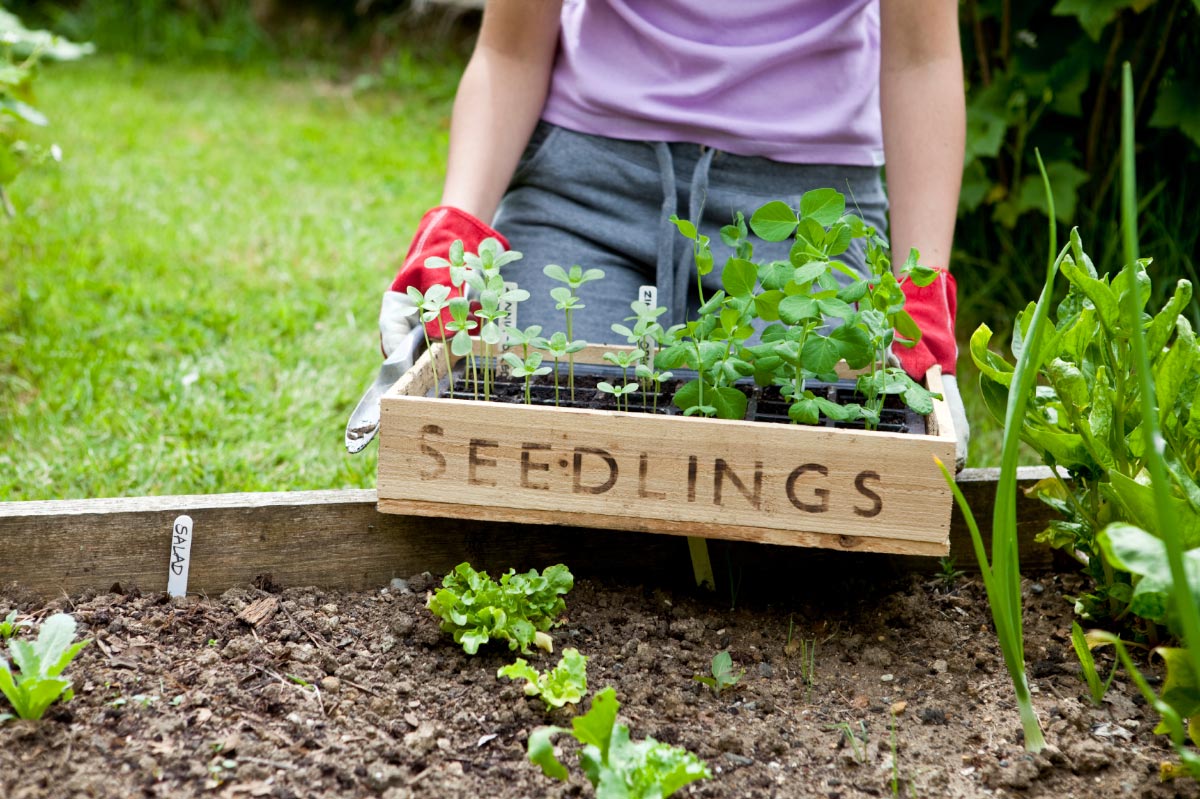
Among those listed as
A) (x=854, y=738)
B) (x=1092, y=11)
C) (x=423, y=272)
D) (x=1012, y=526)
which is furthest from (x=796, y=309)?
(x=1092, y=11)

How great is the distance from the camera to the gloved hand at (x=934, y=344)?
1526 millimetres

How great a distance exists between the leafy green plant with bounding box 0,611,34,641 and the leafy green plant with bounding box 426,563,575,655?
449 mm

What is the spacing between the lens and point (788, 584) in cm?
155

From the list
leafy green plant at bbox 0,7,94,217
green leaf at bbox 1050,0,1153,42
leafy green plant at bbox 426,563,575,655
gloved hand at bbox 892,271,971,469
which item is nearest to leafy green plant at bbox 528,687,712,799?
leafy green plant at bbox 426,563,575,655

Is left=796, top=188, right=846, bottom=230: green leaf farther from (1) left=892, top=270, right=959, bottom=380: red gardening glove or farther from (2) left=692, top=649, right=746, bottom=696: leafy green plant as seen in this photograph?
(2) left=692, top=649, right=746, bottom=696: leafy green plant

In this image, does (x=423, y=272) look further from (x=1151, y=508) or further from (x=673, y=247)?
(x=1151, y=508)

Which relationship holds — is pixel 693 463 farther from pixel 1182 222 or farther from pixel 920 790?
pixel 1182 222

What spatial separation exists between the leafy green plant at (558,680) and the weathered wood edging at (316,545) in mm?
320

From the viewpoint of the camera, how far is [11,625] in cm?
128

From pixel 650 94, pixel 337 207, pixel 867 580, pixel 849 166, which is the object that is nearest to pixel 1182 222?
pixel 849 166

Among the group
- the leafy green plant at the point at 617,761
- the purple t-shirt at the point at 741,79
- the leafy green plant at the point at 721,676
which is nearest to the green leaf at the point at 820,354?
the leafy green plant at the point at 721,676

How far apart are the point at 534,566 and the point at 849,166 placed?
945mm

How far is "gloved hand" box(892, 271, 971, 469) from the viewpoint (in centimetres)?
153

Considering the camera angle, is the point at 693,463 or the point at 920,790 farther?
the point at 693,463
